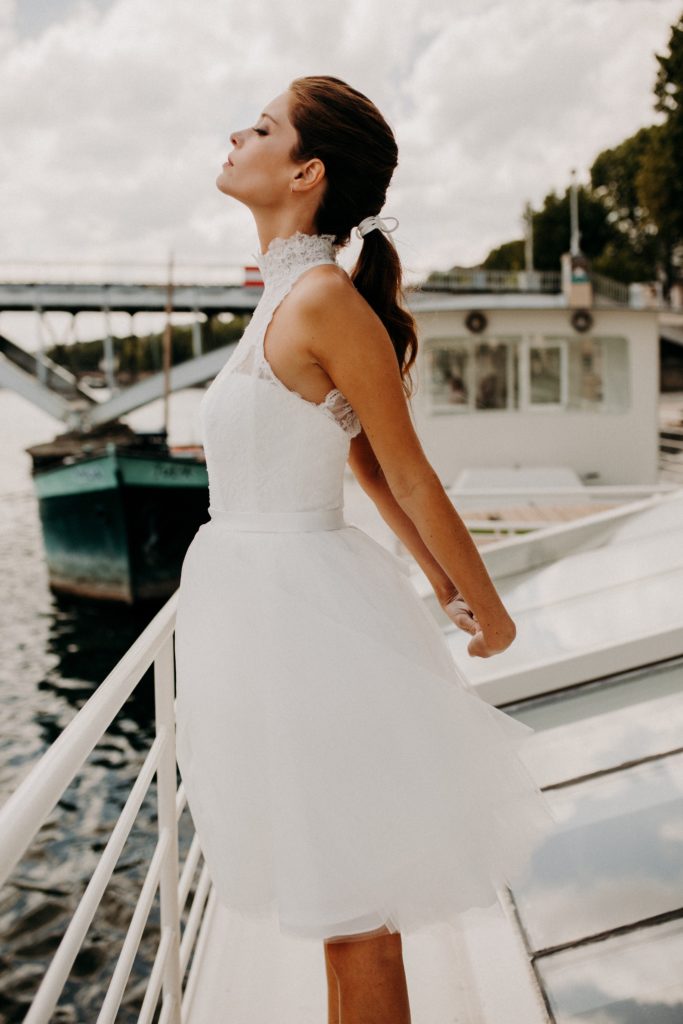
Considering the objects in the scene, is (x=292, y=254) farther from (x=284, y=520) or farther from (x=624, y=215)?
(x=624, y=215)

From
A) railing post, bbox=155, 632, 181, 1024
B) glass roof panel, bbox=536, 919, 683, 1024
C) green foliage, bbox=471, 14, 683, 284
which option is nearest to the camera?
glass roof panel, bbox=536, 919, 683, 1024

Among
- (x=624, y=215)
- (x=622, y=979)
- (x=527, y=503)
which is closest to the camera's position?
(x=622, y=979)

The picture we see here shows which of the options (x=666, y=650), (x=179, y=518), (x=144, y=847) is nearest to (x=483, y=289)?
(x=179, y=518)

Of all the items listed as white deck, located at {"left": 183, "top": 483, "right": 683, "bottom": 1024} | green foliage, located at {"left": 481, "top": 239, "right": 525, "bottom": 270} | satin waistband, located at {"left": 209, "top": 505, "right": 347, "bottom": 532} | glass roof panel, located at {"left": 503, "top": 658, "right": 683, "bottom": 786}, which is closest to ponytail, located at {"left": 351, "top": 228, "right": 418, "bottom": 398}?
satin waistband, located at {"left": 209, "top": 505, "right": 347, "bottom": 532}

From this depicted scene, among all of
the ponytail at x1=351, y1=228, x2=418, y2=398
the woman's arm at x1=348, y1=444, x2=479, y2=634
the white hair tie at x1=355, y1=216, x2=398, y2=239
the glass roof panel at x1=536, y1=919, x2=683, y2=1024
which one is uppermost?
the white hair tie at x1=355, y1=216, x2=398, y2=239

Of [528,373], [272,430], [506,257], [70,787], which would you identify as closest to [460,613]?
[272,430]

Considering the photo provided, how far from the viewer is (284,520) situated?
133cm

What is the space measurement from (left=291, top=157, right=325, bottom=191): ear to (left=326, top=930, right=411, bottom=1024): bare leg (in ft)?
3.70

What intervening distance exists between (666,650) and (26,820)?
6.61 feet

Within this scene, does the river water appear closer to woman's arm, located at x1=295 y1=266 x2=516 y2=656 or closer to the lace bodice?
the lace bodice

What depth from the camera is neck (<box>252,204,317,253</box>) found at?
1.40 m

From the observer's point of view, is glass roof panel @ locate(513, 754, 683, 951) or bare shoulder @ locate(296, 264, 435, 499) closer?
bare shoulder @ locate(296, 264, 435, 499)

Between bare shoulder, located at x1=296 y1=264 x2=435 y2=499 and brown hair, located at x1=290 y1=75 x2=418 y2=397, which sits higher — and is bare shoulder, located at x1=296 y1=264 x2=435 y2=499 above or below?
below

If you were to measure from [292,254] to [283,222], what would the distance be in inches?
2.5
